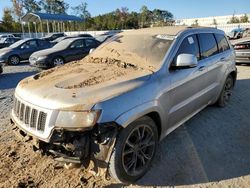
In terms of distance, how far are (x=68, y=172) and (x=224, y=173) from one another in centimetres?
207

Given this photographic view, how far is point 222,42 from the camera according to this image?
6.08 m

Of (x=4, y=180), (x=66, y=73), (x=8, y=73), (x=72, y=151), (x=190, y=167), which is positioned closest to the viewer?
(x=72, y=151)

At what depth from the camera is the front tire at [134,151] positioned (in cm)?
317

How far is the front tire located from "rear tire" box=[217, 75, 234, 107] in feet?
9.76

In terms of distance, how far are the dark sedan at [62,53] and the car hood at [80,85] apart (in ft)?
28.8

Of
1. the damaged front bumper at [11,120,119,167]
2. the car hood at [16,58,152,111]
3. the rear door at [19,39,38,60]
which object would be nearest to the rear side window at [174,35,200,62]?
the car hood at [16,58,152,111]

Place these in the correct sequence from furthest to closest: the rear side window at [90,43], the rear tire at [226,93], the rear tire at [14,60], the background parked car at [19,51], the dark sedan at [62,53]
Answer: the rear tire at [14,60], the background parked car at [19,51], the rear side window at [90,43], the dark sedan at [62,53], the rear tire at [226,93]

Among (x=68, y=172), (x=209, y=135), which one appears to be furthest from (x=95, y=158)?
(x=209, y=135)

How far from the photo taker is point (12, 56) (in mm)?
15391

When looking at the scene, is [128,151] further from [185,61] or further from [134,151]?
[185,61]

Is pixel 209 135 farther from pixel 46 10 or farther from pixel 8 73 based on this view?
pixel 46 10

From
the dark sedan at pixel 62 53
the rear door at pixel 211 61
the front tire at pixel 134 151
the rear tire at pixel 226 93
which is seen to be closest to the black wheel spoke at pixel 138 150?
the front tire at pixel 134 151

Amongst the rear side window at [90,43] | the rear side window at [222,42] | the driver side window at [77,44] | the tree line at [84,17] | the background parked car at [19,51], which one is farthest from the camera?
the tree line at [84,17]

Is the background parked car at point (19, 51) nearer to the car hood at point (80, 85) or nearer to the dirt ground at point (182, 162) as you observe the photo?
the dirt ground at point (182, 162)
